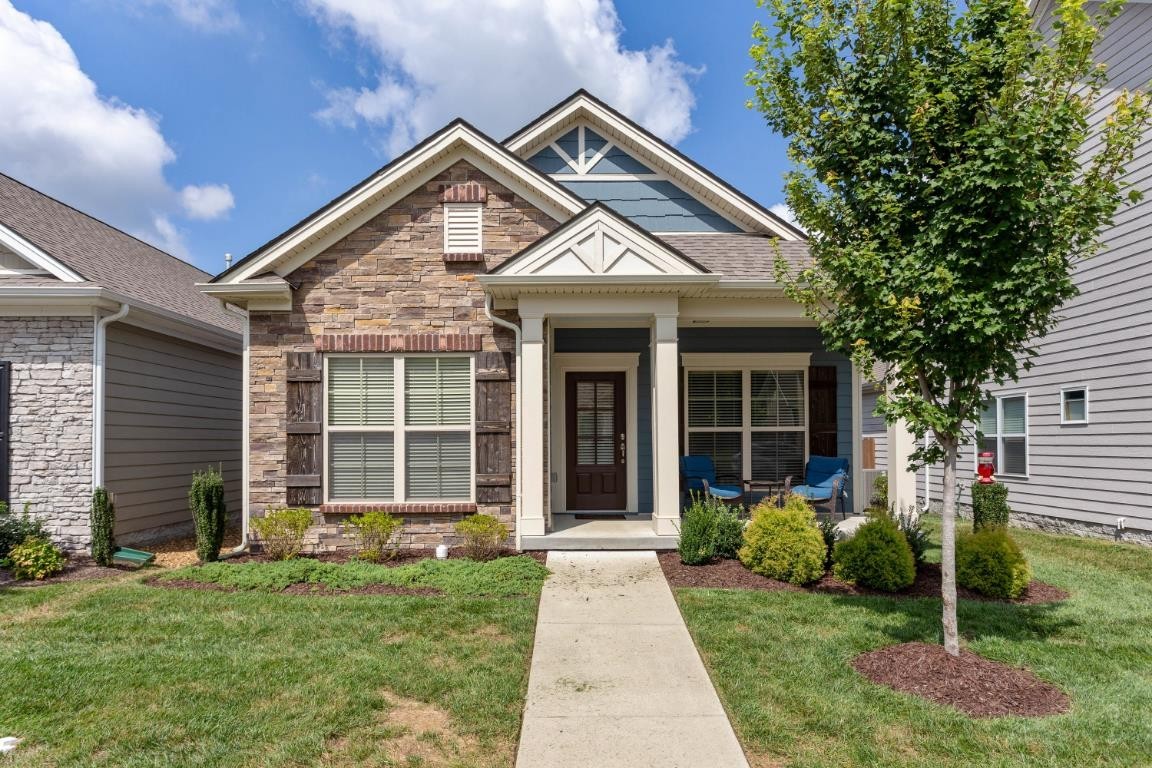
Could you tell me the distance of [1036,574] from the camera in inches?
289

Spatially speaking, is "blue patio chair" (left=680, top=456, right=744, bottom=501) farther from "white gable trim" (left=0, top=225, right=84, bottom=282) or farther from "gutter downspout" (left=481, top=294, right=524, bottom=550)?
"white gable trim" (left=0, top=225, right=84, bottom=282)

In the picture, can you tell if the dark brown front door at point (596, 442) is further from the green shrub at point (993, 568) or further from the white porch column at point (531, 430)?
the green shrub at point (993, 568)

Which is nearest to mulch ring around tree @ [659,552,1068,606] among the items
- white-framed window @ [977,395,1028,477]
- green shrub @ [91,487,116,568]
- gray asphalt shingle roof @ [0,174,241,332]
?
white-framed window @ [977,395,1028,477]

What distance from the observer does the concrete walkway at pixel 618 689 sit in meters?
3.46

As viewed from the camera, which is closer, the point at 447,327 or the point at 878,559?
the point at 878,559

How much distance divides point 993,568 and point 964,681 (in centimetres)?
256

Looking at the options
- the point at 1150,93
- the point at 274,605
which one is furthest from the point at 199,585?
the point at 1150,93

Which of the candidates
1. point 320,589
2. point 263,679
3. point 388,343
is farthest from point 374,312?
point 263,679

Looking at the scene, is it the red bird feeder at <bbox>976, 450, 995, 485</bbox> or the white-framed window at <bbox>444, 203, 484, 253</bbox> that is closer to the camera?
the white-framed window at <bbox>444, 203, 484, 253</bbox>

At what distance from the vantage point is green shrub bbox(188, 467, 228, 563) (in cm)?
764

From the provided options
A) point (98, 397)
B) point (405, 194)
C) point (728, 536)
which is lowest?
point (728, 536)

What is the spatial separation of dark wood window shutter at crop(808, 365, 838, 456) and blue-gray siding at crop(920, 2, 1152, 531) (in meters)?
3.08

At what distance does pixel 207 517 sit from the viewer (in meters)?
7.66

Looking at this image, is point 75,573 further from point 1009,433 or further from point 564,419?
point 1009,433
